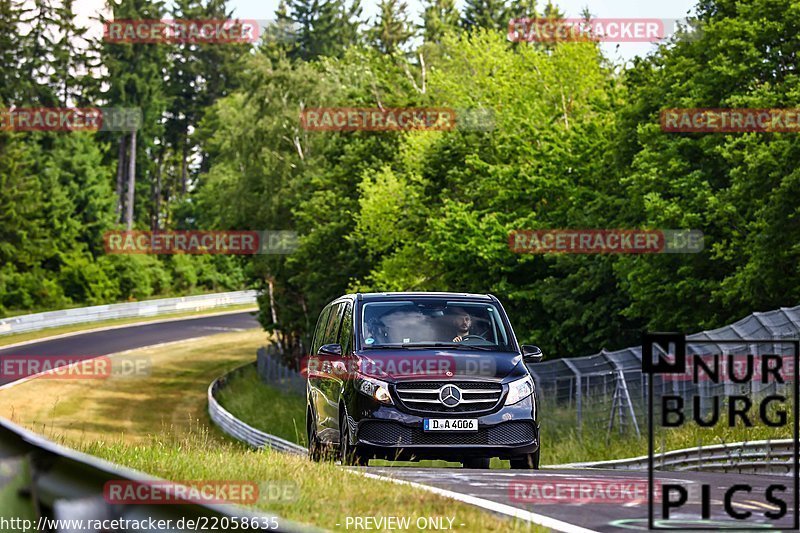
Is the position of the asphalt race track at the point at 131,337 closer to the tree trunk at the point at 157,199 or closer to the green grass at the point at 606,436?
the tree trunk at the point at 157,199

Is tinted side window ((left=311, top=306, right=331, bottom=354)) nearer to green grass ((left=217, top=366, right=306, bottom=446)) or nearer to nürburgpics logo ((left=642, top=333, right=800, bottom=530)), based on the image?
nürburgpics logo ((left=642, top=333, right=800, bottom=530))

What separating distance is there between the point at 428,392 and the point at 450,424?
0.37 meters

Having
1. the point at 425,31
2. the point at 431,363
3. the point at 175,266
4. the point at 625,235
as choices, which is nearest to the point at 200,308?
the point at 175,266

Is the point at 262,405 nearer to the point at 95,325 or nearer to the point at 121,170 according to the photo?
the point at 95,325

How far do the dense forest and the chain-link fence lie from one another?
9.65 m

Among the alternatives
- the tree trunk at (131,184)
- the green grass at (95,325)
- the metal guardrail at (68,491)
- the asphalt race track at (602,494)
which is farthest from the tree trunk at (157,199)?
the metal guardrail at (68,491)

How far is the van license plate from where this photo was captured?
1299cm

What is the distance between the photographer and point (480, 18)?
123750mm

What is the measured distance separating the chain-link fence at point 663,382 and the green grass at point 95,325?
157 ft

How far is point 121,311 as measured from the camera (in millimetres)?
91688

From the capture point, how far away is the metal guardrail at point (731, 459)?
681 inches

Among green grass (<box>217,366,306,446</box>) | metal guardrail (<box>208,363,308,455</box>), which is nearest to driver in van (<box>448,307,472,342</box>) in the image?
metal guardrail (<box>208,363,308,455</box>)

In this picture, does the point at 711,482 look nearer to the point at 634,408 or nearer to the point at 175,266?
the point at 634,408

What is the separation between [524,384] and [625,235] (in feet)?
109
